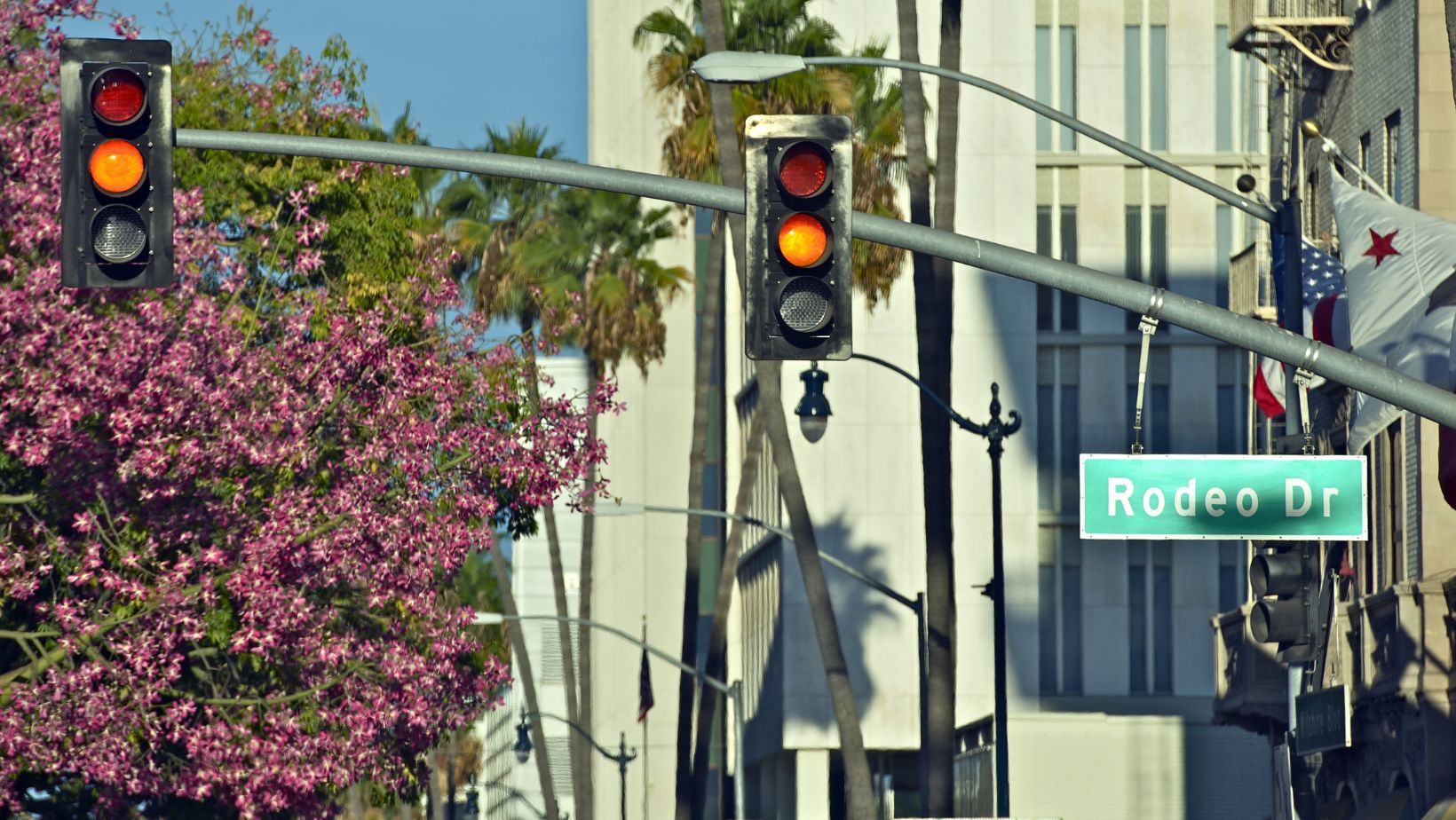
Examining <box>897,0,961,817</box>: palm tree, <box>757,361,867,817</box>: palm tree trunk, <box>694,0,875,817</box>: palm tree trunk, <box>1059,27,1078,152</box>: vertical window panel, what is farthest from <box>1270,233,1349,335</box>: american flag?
<box>1059,27,1078,152</box>: vertical window panel

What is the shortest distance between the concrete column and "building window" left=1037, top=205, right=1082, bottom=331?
11332 millimetres

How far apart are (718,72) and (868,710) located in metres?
45.0

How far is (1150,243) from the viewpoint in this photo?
6066cm

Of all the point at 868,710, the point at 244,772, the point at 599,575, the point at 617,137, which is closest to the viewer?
the point at 244,772

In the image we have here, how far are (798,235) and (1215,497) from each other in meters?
3.72

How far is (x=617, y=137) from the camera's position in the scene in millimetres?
98562

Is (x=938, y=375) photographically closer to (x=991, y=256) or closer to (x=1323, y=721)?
(x=1323, y=721)

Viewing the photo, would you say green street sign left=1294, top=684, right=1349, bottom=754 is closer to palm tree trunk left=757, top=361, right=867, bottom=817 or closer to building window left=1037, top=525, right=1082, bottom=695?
palm tree trunk left=757, top=361, right=867, bottom=817

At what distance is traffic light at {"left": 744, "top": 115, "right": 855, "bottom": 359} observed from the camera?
11.5 m

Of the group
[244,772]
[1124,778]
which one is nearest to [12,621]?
Answer: [244,772]

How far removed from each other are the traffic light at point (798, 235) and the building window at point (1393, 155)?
21848 mm

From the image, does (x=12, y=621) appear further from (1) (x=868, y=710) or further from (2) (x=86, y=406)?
(1) (x=868, y=710)

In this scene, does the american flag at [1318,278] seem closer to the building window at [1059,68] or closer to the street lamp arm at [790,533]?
the street lamp arm at [790,533]

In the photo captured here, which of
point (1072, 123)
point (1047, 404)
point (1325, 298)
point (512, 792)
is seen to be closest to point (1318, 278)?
point (1325, 298)
